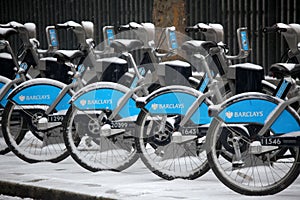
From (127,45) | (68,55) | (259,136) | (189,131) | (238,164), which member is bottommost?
(238,164)

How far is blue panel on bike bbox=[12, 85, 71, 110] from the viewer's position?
9656mm

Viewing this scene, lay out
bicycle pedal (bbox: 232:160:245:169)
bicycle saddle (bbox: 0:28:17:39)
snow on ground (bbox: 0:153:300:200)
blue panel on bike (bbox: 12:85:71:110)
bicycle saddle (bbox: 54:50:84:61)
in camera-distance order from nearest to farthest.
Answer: snow on ground (bbox: 0:153:300:200) < bicycle pedal (bbox: 232:160:245:169) < bicycle saddle (bbox: 54:50:84:61) < blue panel on bike (bbox: 12:85:71:110) < bicycle saddle (bbox: 0:28:17:39)

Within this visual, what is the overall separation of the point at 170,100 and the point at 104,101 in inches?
33.9

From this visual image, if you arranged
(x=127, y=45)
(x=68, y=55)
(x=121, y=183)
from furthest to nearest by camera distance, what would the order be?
(x=68, y=55)
(x=127, y=45)
(x=121, y=183)

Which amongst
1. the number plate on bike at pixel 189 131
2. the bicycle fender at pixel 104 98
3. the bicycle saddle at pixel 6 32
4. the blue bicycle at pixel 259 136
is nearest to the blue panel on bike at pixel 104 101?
the bicycle fender at pixel 104 98

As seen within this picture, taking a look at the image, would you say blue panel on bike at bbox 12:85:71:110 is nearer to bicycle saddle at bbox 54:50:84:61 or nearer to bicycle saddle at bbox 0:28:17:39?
bicycle saddle at bbox 54:50:84:61

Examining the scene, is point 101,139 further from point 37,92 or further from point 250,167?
point 250,167

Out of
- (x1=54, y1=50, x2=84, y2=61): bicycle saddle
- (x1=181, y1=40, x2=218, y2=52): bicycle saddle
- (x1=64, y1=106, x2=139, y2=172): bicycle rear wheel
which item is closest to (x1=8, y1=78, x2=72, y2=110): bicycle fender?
(x1=54, y1=50, x2=84, y2=61): bicycle saddle

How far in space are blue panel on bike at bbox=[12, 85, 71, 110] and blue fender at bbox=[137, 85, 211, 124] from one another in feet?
4.76

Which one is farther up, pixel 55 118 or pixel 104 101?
pixel 104 101

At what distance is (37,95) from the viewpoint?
9711mm

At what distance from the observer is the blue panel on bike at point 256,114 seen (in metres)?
7.40


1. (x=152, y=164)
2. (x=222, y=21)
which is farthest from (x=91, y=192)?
(x=222, y=21)

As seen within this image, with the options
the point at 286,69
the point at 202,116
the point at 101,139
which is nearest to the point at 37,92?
the point at 101,139
